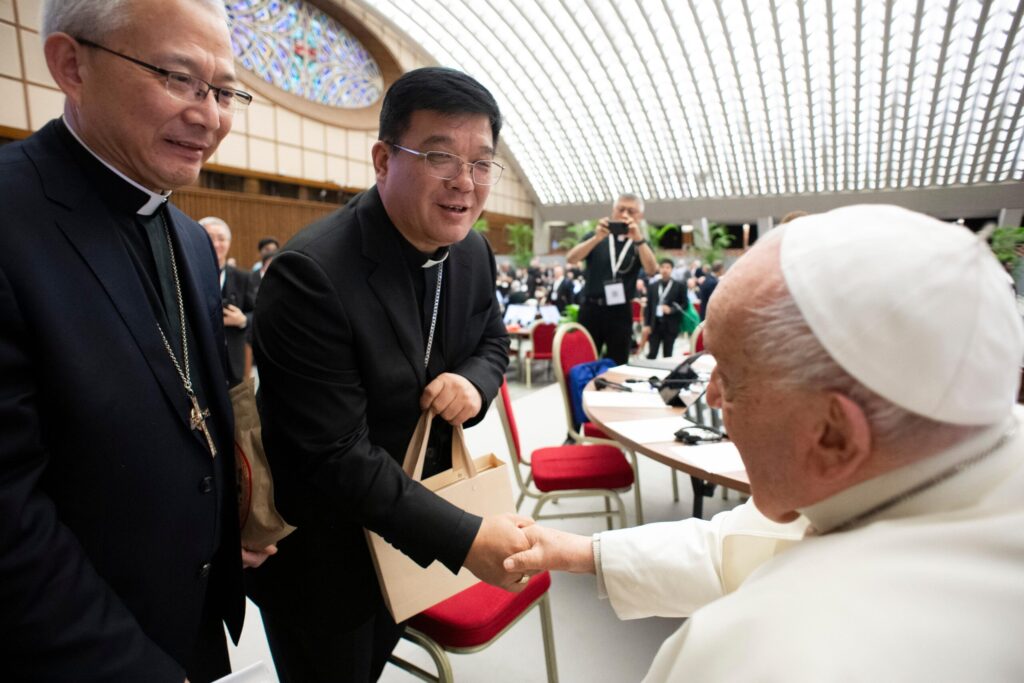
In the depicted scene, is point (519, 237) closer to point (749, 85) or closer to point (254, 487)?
point (749, 85)

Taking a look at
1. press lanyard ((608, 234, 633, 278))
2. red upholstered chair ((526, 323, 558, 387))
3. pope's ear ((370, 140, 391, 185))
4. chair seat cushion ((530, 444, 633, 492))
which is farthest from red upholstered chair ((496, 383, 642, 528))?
red upholstered chair ((526, 323, 558, 387))

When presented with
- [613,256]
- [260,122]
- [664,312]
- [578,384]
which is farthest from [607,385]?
[260,122]

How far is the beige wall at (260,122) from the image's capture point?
11172 mm

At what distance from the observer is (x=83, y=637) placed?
32.6 inches

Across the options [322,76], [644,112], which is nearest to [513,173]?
[644,112]

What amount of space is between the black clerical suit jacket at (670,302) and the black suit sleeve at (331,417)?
8.24 metres

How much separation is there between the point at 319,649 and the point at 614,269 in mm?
4743

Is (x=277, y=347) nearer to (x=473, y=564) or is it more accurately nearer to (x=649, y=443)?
(x=473, y=564)

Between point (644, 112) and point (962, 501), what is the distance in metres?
31.3

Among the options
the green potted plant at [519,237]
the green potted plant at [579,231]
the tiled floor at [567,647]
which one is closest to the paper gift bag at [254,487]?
the tiled floor at [567,647]

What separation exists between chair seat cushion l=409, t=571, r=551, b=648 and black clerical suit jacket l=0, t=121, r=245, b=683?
726mm

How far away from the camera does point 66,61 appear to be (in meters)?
0.95

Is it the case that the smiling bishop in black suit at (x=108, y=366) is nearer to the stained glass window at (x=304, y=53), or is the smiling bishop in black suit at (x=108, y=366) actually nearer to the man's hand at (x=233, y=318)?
the man's hand at (x=233, y=318)

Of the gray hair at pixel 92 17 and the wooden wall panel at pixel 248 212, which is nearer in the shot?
the gray hair at pixel 92 17
